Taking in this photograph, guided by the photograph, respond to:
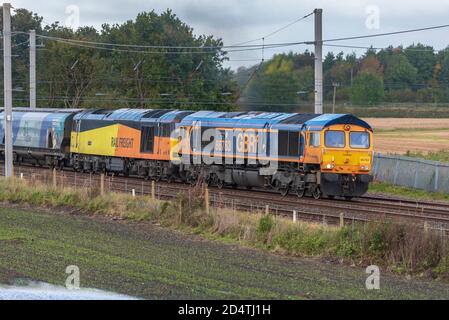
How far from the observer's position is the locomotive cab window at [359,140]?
3161cm

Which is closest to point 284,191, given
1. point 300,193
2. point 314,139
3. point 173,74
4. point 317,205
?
point 300,193

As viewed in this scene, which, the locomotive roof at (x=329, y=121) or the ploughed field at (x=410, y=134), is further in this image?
the ploughed field at (x=410, y=134)

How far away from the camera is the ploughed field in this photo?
183 ft

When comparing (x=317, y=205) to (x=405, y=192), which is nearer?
(x=317, y=205)

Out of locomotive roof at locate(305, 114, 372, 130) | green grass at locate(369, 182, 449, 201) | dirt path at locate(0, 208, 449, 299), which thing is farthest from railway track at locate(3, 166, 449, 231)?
dirt path at locate(0, 208, 449, 299)

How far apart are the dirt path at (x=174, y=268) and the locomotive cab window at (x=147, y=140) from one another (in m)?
17.4

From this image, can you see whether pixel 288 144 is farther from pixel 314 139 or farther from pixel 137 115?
pixel 137 115

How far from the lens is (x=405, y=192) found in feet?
119

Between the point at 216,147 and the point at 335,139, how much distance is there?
650 cm

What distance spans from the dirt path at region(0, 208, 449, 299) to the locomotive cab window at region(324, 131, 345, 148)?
404 inches

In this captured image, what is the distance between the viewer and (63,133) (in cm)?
4612

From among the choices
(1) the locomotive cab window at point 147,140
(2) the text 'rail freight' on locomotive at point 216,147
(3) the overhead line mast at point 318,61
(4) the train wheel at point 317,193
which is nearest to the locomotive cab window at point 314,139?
(2) the text 'rail freight' on locomotive at point 216,147

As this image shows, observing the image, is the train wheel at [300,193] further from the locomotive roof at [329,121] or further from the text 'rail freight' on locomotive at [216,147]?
the locomotive roof at [329,121]

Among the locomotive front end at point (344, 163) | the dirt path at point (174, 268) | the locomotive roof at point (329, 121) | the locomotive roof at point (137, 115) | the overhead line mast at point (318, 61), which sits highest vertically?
the overhead line mast at point (318, 61)
